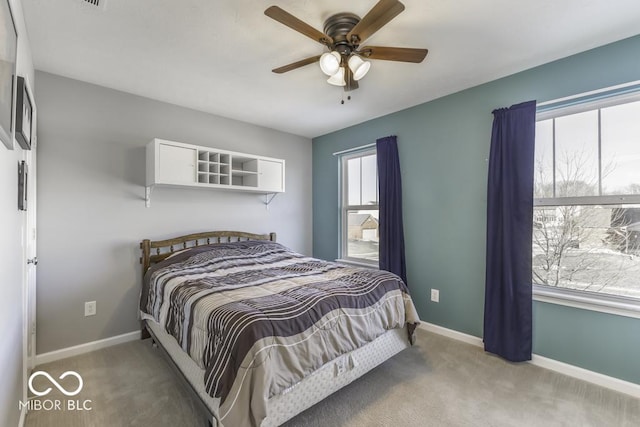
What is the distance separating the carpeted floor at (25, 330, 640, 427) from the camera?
1709mm

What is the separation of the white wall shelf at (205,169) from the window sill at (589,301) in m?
2.84

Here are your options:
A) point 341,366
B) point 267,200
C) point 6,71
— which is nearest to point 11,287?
point 6,71

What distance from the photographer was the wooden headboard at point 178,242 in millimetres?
2809

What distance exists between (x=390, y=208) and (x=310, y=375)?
2.12 meters

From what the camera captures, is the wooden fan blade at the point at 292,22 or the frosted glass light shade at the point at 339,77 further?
the frosted glass light shade at the point at 339,77

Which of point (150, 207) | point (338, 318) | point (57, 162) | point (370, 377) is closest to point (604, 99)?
point (338, 318)

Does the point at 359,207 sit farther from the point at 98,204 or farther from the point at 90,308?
the point at 90,308

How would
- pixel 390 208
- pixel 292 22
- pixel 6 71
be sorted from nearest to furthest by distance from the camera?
1. pixel 6 71
2. pixel 292 22
3. pixel 390 208

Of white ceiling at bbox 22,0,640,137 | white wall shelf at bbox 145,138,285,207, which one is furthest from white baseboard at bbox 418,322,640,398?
white wall shelf at bbox 145,138,285,207

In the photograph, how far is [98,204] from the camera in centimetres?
262

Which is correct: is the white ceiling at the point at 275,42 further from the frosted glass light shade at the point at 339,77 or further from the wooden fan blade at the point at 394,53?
the frosted glass light shade at the point at 339,77

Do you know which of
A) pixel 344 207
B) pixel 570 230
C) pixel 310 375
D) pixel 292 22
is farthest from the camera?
pixel 344 207

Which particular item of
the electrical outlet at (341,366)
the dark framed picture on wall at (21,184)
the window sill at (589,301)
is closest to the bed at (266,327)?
the electrical outlet at (341,366)

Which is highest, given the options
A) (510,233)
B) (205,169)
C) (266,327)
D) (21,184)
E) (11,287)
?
(205,169)
